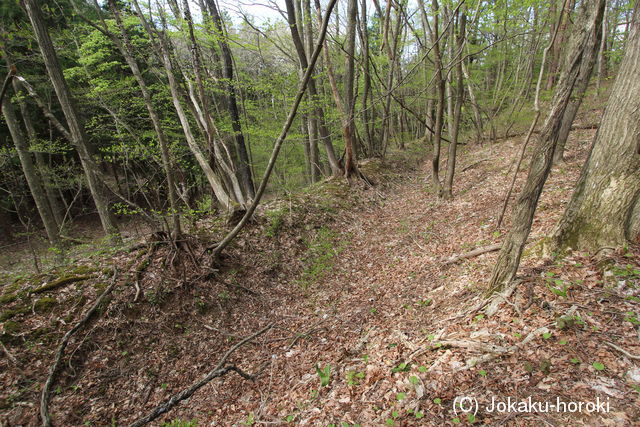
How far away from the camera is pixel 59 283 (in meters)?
4.75

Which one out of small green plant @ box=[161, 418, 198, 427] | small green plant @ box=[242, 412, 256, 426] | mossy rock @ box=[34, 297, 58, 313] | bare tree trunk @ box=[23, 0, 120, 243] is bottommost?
small green plant @ box=[161, 418, 198, 427]

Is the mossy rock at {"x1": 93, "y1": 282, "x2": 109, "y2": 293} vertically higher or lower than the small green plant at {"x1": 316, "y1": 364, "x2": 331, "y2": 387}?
higher

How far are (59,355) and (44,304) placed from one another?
106cm

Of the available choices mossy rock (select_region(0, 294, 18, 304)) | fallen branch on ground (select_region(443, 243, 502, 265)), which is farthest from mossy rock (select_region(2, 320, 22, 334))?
fallen branch on ground (select_region(443, 243, 502, 265))

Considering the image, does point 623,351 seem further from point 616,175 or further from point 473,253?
point 473,253

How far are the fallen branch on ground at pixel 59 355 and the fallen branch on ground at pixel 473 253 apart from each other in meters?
5.90

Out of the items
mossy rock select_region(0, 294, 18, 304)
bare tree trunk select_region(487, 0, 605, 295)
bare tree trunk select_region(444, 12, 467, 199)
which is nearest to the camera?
bare tree trunk select_region(487, 0, 605, 295)

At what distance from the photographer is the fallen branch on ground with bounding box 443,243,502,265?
4.80 m

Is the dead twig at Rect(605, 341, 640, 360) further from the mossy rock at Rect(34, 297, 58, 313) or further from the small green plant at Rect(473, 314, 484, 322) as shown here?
the mossy rock at Rect(34, 297, 58, 313)

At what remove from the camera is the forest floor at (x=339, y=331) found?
248cm

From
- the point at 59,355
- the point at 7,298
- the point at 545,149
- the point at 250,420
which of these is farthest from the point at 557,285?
the point at 7,298

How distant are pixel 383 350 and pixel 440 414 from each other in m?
1.21

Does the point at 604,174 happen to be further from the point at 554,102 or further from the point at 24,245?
the point at 24,245

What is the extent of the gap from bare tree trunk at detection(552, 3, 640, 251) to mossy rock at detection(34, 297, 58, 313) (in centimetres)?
739
